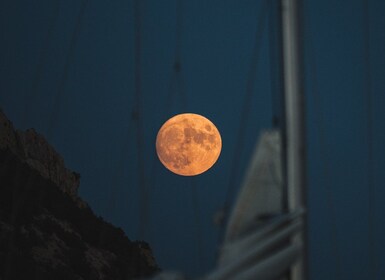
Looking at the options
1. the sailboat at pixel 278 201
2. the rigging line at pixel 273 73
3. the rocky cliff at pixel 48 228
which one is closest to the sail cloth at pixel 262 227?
the sailboat at pixel 278 201

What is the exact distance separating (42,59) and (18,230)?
40.8 ft

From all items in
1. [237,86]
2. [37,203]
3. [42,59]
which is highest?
[237,86]

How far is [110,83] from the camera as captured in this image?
Result: 106m

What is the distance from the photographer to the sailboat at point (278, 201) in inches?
122

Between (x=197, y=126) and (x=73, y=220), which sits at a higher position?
(x=73, y=220)

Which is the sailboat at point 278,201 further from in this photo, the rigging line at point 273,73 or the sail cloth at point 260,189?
the rigging line at point 273,73

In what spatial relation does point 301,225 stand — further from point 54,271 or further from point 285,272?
point 54,271

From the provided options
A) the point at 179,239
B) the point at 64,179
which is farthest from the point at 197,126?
the point at 179,239

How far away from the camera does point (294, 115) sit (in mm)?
4047

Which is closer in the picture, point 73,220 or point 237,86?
point 73,220

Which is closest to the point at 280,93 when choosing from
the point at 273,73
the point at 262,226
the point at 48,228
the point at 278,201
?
the point at 273,73

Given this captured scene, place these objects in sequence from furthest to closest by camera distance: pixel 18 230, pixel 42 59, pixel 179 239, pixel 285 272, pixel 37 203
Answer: pixel 179 239 < pixel 37 203 < pixel 18 230 < pixel 42 59 < pixel 285 272

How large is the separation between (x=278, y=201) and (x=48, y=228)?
62.3 feet

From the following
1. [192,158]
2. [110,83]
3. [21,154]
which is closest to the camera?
[192,158]
